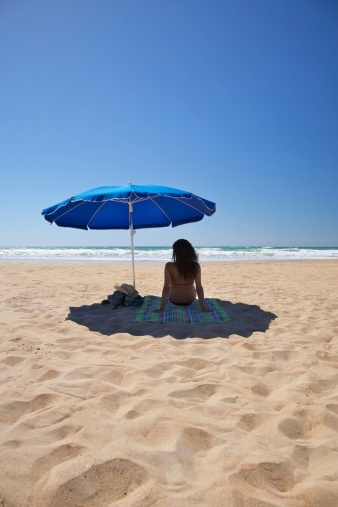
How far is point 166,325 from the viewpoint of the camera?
390 centimetres

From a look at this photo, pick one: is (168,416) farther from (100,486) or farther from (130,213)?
(130,213)

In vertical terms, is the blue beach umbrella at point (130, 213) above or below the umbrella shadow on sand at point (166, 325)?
above

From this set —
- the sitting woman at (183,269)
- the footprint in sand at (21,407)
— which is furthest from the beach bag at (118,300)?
the footprint in sand at (21,407)

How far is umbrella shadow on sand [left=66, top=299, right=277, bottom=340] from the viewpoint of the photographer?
361cm

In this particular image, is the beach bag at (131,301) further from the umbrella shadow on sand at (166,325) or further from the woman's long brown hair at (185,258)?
the woman's long brown hair at (185,258)

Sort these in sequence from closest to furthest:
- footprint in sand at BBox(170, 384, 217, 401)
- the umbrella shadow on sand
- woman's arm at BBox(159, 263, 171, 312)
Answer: footprint in sand at BBox(170, 384, 217, 401) < the umbrella shadow on sand < woman's arm at BBox(159, 263, 171, 312)

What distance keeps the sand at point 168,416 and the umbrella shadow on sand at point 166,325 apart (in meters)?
0.04

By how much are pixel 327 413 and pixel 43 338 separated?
2.96m

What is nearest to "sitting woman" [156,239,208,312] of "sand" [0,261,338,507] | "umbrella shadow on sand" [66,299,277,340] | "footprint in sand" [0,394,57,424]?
"umbrella shadow on sand" [66,299,277,340]

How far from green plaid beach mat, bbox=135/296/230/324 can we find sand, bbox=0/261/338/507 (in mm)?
393

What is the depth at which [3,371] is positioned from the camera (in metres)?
2.48

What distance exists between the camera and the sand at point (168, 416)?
1335mm

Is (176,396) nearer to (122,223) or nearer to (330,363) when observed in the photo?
(330,363)

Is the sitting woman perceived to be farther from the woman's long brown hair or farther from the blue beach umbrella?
the blue beach umbrella
